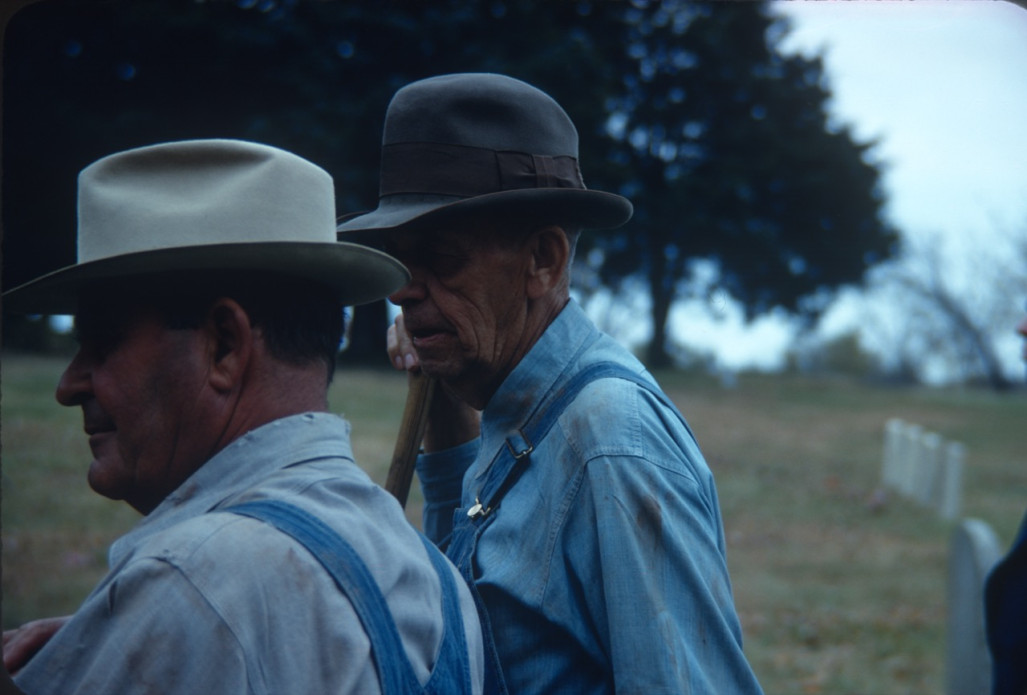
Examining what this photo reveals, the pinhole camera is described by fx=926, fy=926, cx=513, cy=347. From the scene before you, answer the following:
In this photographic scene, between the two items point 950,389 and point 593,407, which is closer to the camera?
point 593,407

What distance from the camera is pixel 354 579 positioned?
47.9 inches

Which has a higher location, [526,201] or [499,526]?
[526,201]

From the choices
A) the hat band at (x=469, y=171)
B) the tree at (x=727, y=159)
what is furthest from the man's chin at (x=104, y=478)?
the tree at (x=727, y=159)

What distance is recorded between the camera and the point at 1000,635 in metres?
2.58

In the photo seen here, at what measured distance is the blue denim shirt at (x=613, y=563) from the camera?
1.54 m

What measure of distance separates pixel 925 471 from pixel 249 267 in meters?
11.2

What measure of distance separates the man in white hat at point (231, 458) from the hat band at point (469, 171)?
452 millimetres

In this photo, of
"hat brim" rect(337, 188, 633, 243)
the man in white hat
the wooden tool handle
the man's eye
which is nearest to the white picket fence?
the wooden tool handle

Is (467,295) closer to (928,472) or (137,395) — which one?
(137,395)

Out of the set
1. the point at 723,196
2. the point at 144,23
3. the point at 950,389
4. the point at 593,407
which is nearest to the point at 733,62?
the point at 723,196

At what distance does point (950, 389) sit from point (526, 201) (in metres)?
26.3

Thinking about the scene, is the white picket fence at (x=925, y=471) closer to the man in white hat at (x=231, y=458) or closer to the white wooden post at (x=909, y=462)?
the white wooden post at (x=909, y=462)

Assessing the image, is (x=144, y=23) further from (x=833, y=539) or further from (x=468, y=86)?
(x=833, y=539)

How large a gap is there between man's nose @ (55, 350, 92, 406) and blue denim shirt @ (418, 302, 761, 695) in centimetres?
77
